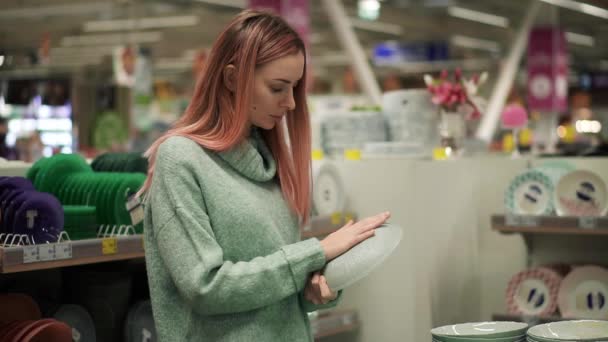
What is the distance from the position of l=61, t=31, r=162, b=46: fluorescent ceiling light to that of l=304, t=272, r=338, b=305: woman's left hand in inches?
659

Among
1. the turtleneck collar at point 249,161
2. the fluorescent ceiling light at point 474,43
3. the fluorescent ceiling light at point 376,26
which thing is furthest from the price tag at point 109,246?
the fluorescent ceiling light at point 474,43

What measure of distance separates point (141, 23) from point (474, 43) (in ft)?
29.0

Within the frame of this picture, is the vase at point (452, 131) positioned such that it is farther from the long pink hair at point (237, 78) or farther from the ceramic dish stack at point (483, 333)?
the long pink hair at point (237, 78)

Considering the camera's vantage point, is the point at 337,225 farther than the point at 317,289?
Yes

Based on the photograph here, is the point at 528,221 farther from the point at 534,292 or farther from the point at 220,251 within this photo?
the point at 220,251

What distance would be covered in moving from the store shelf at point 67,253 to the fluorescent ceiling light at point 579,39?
18.8m

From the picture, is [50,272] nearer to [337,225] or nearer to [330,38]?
[337,225]

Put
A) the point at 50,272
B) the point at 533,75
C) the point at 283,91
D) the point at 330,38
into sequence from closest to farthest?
the point at 283,91, the point at 50,272, the point at 533,75, the point at 330,38

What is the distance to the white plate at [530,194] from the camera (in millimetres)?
4070

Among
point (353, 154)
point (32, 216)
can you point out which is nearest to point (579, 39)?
point (353, 154)

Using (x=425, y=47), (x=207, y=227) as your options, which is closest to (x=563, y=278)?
(x=207, y=227)

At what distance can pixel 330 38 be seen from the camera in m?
21.1

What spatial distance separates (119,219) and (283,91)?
1526mm

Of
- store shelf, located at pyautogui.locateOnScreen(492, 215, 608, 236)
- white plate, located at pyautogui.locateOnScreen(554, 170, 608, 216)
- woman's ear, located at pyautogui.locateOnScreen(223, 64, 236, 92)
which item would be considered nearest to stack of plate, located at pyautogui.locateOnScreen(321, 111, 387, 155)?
store shelf, located at pyautogui.locateOnScreen(492, 215, 608, 236)
